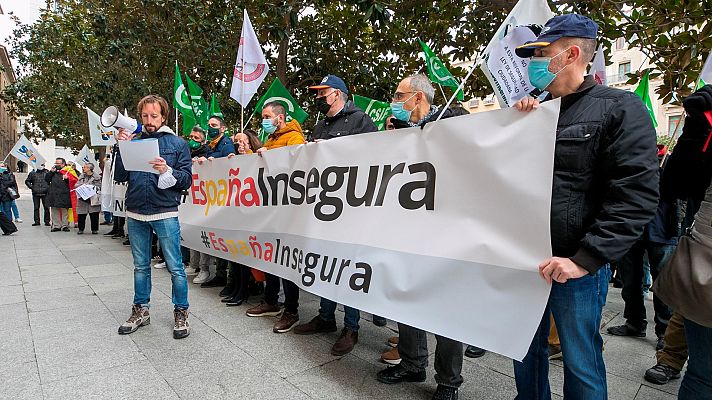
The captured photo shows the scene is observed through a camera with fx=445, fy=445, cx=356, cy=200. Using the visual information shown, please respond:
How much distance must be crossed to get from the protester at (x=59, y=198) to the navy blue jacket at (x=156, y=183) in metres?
9.69

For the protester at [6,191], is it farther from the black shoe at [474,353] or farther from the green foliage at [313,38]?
the black shoe at [474,353]

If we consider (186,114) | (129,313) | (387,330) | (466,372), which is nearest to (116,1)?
(186,114)

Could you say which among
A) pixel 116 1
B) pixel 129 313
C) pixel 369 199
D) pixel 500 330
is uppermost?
pixel 116 1

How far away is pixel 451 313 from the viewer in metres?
2.30

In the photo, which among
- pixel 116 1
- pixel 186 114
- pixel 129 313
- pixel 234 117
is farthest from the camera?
pixel 234 117

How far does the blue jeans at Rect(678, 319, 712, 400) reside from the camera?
1.84 m

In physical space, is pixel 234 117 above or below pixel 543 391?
above

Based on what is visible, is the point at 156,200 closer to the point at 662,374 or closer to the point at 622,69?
the point at 662,374

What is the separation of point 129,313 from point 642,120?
14.8 ft

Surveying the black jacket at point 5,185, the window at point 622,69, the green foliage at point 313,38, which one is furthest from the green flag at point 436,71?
the window at point 622,69

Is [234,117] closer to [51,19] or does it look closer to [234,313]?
[234,313]

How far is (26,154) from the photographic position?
13.1 meters

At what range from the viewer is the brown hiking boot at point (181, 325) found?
3.71 m

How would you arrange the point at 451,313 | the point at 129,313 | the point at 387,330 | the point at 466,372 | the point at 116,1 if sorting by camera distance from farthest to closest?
1. the point at 116,1
2. the point at 129,313
3. the point at 387,330
4. the point at 466,372
5. the point at 451,313
